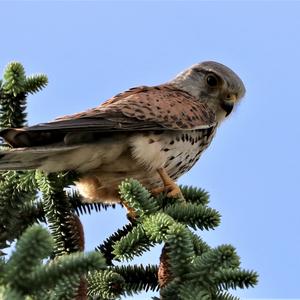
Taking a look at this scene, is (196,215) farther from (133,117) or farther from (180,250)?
(133,117)

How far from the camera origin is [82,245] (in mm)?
3592

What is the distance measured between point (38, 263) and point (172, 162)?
271 cm

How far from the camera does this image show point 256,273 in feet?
9.02

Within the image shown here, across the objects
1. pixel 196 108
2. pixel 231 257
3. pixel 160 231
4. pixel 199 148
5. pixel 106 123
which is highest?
pixel 196 108

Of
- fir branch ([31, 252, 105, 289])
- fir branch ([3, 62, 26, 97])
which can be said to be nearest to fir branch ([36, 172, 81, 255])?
fir branch ([3, 62, 26, 97])

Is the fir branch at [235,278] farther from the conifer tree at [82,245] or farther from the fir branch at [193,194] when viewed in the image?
the fir branch at [193,194]

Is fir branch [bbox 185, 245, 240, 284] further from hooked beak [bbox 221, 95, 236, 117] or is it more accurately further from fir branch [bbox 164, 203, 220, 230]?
hooked beak [bbox 221, 95, 236, 117]

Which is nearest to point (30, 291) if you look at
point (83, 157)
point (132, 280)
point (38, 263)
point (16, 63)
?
point (38, 263)

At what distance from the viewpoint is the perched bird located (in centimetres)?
401

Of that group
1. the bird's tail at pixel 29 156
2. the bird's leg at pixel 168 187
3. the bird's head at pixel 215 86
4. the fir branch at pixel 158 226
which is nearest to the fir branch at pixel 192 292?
the fir branch at pixel 158 226

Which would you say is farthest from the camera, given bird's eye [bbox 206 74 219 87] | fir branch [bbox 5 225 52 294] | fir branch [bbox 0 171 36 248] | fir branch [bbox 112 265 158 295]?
bird's eye [bbox 206 74 219 87]

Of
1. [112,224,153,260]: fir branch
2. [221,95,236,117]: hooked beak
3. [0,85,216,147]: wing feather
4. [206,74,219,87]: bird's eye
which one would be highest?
[206,74,219,87]: bird's eye

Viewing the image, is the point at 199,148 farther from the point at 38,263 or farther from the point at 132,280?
the point at 38,263

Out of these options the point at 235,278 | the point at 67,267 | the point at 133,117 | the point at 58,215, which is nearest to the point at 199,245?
the point at 235,278
